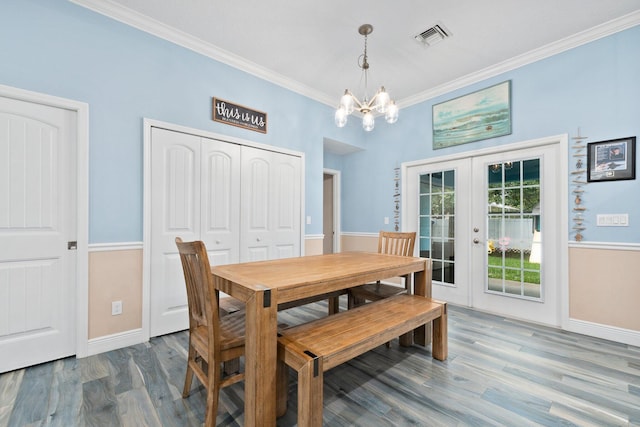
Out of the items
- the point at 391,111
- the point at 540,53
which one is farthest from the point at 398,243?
the point at 540,53

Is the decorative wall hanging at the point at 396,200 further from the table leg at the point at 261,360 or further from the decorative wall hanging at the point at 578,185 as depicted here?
the table leg at the point at 261,360

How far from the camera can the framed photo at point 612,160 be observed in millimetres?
2475

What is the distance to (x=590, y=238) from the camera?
267 centimetres

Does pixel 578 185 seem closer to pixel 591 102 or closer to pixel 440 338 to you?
pixel 591 102

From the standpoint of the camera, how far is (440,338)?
2146 mm

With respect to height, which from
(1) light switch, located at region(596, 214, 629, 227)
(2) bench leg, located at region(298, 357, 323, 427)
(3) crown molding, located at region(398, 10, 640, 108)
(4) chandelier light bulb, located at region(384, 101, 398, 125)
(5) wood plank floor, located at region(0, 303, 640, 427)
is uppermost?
(3) crown molding, located at region(398, 10, 640, 108)

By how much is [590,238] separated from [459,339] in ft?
5.48

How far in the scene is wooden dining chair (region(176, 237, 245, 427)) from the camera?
4.49ft

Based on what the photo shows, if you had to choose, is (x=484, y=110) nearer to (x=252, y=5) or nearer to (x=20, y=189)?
(x=252, y=5)

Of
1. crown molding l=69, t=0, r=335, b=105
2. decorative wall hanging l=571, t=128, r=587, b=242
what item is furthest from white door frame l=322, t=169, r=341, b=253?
decorative wall hanging l=571, t=128, r=587, b=242

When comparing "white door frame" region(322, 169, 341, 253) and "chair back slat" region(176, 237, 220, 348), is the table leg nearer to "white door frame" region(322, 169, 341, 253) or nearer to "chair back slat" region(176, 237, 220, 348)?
"chair back slat" region(176, 237, 220, 348)

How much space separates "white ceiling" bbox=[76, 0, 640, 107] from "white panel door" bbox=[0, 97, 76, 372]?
113cm

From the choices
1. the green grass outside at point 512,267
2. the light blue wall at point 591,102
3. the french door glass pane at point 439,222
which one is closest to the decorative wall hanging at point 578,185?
the light blue wall at point 591,102

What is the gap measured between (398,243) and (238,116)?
2.36m
